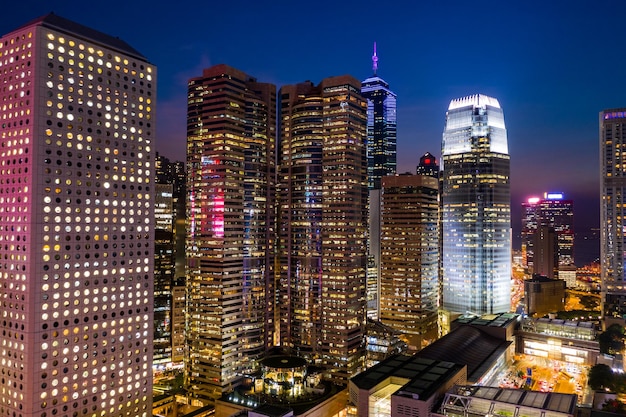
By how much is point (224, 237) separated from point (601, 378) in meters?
99.3

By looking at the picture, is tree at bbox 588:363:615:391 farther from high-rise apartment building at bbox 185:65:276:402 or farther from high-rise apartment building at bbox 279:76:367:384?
high-rise apartment building at bbox 185:65:276:402

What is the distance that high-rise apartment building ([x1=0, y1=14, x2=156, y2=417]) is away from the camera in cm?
7881

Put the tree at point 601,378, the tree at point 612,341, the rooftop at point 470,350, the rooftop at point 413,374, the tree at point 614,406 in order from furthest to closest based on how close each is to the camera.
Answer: the tree at point 612,341 → the rooftop at point 470,350 → the tree at point 601,378 → the tree at point 614,406 → the rooftop at point 413,374

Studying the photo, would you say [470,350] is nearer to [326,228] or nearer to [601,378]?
[601,378]

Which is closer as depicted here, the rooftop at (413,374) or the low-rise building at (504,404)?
the low-rise building at (504,404)

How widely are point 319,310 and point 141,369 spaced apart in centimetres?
6627

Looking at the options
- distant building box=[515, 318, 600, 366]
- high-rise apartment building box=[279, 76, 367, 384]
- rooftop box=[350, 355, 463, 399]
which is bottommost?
distant building box=[515, 318, 600, 366]

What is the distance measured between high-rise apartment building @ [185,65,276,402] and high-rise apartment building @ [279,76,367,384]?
10.0 meters

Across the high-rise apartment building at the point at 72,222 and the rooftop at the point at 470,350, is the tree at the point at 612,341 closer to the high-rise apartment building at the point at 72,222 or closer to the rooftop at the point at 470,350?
the rooftop at the point at 470,350

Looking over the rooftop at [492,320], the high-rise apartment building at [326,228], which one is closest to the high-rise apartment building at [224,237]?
the high-rise apartment building at [326,228]

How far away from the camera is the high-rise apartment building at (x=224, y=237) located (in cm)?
13775

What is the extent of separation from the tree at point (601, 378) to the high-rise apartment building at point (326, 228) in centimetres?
5947

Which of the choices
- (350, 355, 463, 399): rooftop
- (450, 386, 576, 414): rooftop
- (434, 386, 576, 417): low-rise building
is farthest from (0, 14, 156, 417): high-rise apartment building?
(450, 386, 576, 414): rooftop

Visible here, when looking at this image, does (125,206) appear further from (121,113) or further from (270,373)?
(270,373)
